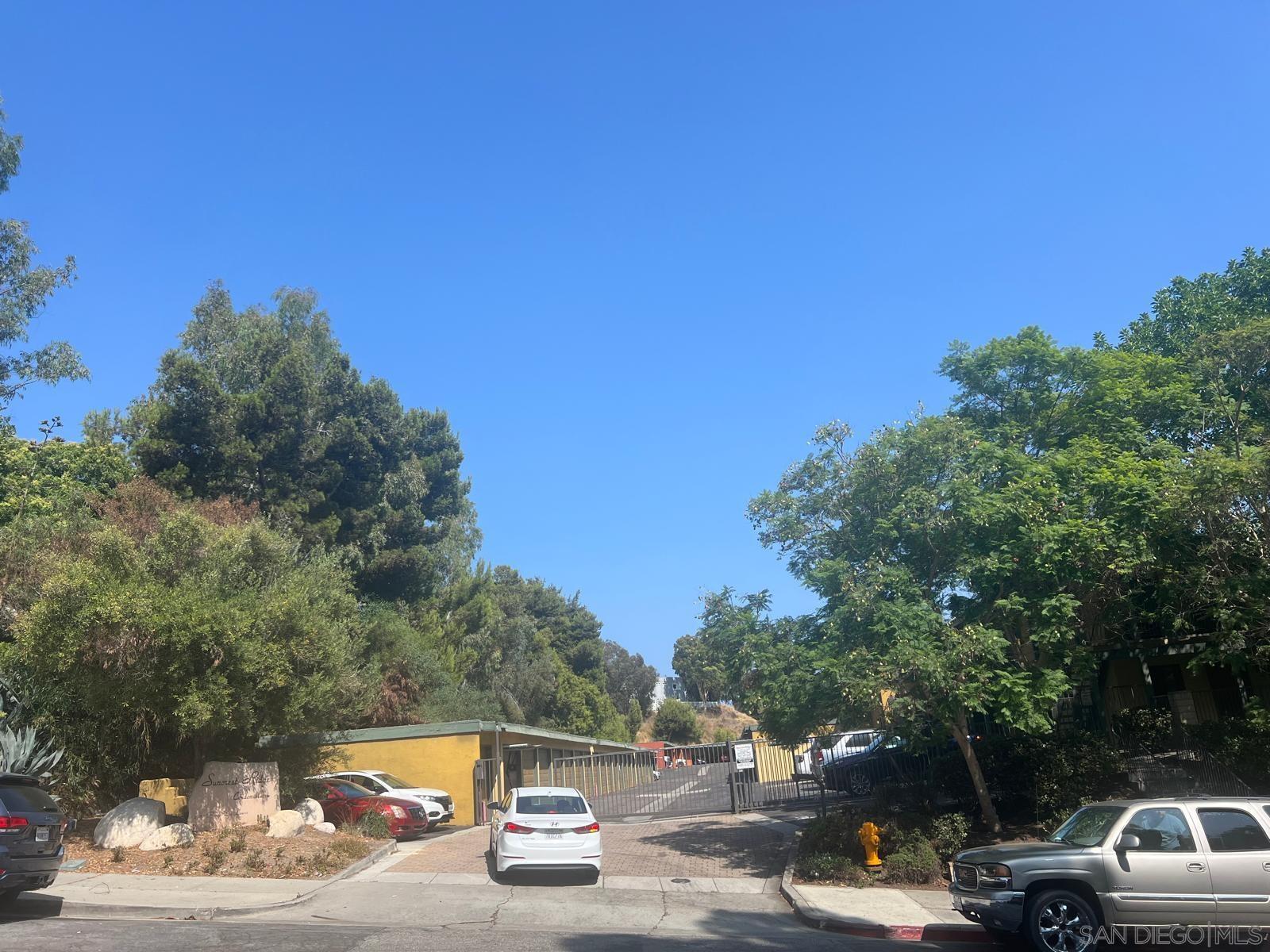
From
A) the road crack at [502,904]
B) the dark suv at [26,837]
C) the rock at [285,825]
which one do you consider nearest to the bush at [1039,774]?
the road crack at [502,904]

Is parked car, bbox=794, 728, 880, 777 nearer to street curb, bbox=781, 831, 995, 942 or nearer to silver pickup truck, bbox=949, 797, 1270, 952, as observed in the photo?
street curb, bbox=781, 831, 995, 942

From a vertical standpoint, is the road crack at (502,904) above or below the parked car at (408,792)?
below

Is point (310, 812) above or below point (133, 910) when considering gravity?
above

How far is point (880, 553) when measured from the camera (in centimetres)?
1530

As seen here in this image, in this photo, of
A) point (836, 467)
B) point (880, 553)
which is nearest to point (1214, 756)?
point (880, 553)

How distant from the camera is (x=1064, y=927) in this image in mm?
8961

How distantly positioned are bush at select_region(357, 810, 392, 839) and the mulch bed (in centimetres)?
188

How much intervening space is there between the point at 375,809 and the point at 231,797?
3026mm

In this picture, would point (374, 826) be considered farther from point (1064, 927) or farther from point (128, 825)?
point (1064, 927)

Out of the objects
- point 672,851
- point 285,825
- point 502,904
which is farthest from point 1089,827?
point 285,825

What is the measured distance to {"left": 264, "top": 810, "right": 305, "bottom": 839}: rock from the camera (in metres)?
16.0

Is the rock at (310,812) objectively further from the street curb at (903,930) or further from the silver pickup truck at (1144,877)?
the silver pickup truck at (1144,877)

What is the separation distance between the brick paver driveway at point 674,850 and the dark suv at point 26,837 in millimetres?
5515

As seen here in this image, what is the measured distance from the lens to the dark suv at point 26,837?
987 cm
